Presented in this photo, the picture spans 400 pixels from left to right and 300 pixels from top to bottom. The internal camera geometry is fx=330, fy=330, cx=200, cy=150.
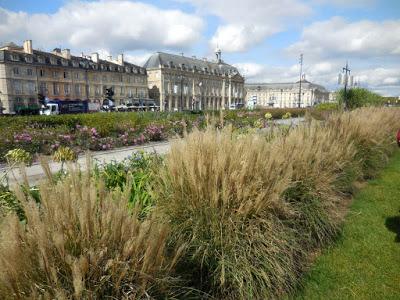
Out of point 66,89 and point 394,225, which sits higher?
point 66,89

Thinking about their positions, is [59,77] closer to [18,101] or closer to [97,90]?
[97,90]

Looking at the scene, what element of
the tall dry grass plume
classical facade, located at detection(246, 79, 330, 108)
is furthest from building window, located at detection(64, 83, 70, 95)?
the tall dry grass plume

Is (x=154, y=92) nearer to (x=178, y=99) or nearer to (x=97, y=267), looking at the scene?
(x=178, y=99)

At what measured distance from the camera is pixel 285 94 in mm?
120688

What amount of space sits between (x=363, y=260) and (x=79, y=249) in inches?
124

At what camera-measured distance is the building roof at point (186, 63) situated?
282 ft

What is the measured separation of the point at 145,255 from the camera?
5.33ft

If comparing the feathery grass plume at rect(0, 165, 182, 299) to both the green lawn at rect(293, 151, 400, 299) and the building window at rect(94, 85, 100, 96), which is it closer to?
the green lawn at rect(293, 151, 400, 299)

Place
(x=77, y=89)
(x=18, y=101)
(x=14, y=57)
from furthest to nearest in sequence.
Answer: (x=77, y=89)
(x=18, y=101)
(x=14, y=57)

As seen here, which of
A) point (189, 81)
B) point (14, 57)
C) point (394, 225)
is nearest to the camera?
point (394, 225)

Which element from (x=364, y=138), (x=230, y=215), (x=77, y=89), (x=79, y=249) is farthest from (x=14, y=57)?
(x=79, y=249)

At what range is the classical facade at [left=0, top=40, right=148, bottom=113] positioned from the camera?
5344 centimetres

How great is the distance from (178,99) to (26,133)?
3210 inches

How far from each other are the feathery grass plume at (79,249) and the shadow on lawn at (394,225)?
12.0ft
